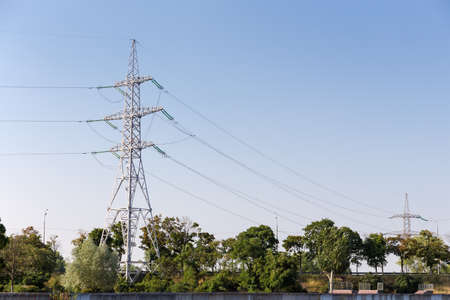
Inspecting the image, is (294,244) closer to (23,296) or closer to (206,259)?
(206,259)

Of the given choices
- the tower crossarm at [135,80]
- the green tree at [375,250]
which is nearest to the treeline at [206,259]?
the green tree at [375,250]

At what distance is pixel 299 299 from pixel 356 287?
189ft

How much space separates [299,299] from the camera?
4069cm

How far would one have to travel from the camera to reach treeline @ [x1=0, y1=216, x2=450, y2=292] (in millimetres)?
69562

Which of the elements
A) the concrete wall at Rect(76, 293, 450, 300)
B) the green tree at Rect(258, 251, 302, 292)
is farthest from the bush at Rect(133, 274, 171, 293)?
the concrete wall at Rect(76, 293, 450, 300)

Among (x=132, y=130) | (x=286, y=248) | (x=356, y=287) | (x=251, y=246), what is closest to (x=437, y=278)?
(x=356, y=287)

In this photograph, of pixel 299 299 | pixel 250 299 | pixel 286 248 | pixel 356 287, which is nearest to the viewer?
pixel 250 299

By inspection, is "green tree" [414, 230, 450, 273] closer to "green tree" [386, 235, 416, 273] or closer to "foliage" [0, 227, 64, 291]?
"green tree" [386, 235, 416, 273]

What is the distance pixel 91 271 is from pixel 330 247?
4556cm

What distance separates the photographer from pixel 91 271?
6862 cm

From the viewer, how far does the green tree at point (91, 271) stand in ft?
221

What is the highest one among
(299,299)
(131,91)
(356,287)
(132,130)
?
(131,91)

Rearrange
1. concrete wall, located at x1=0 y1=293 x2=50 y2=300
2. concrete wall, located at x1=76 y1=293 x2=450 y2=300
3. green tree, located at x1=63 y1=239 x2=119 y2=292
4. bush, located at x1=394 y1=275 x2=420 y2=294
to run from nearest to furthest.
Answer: concrete wall, located at x1=0 y1=293 x2=50 y2=300 → concrete wall, located at x1=76 y1=293 x2=450 y2=300 → green tree, located at x1=63 y1=239 x2=119 y2=292 → bush, located at x1=394 y1=275 x2=420 y2=294

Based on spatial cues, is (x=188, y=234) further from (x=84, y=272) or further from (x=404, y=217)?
(x=404, y=217)
